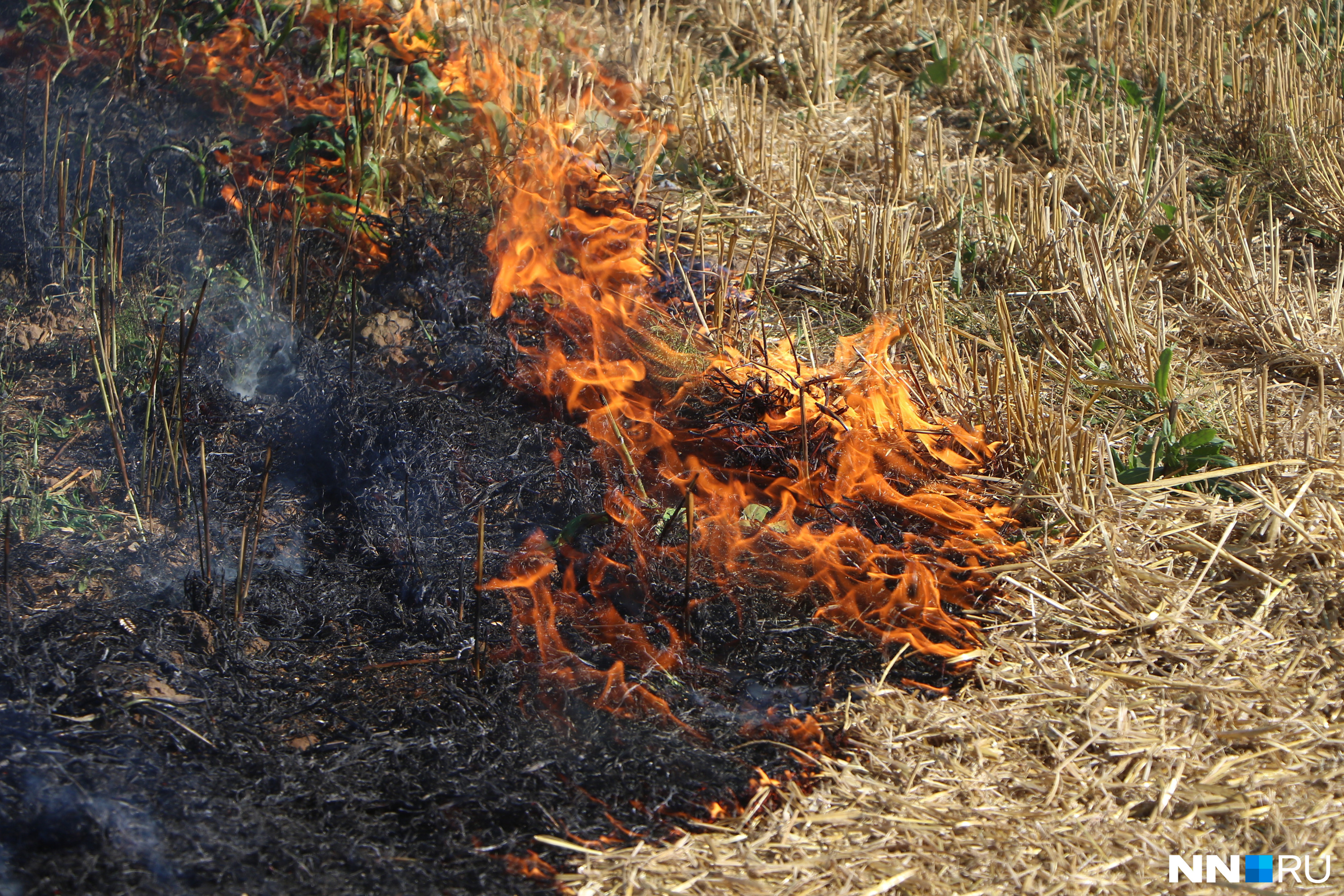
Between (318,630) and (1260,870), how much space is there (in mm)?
2292

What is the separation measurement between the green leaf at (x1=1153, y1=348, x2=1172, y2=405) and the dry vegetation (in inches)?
0.5

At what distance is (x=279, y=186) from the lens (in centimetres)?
421

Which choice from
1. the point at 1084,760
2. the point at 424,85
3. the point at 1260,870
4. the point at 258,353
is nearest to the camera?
the point at 1260,870

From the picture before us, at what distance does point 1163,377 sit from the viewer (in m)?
3.60

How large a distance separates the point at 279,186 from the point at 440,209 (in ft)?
2.01

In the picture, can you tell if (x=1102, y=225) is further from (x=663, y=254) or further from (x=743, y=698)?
(x=743, y=698)

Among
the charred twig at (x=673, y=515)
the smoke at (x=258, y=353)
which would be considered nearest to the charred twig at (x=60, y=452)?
the smoke at (x=258, y=353)

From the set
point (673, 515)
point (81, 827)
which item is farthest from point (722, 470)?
point (81, 827)

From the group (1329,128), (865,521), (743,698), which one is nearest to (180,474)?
(743,698)

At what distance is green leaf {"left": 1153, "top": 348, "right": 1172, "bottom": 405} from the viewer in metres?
3.57

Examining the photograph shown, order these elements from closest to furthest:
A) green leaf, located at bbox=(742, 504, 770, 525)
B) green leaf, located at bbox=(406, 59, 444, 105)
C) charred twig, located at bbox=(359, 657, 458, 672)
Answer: charred twig, located at bbox=(359, 657, 458, 672) → green leaf, located at bbox=(742, 504, 770, 525) → green leaf, located at bbox=(406, 59, 444, 105)

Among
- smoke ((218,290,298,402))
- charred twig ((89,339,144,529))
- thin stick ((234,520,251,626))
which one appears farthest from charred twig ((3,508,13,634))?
smoke ((218,290,298,402))

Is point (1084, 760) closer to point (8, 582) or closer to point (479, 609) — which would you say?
point (479, 609)

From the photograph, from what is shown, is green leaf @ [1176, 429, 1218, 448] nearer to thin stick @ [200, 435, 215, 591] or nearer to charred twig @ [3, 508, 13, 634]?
thin stick @ [200, 435, 215, 591]
